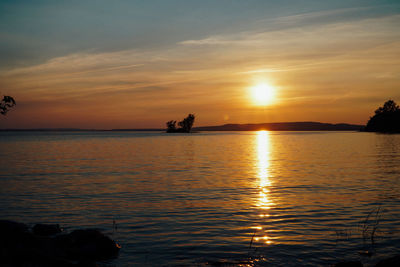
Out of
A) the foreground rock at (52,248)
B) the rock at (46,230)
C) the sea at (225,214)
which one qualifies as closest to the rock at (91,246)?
the foreground rock at (52,248)

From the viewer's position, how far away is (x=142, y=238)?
51.5ft

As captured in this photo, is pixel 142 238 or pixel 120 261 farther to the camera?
pixel 142 238

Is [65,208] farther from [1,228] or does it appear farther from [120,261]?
[120,261]

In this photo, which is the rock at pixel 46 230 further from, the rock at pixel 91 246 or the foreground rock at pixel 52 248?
the rock at pixel 91 246

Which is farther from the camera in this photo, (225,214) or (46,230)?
(225,214)

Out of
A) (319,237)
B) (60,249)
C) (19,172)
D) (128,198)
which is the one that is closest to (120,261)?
(60,249)

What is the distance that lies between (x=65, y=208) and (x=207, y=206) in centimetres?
919

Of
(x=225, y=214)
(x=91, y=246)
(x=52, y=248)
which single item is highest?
(x=52, y=248)

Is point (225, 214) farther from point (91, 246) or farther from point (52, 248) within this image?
point (52, 248)

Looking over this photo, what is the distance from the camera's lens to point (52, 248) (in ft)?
42.7

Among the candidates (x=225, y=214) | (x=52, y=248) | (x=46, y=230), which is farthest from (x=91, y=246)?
(x=225, y=214)

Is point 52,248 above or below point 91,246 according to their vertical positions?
above

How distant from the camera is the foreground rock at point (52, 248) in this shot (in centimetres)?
1145

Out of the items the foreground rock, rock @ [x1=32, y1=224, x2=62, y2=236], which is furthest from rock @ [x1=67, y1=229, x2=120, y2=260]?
rock @ [x1=32, y1=224, x2=62, y2=236]
